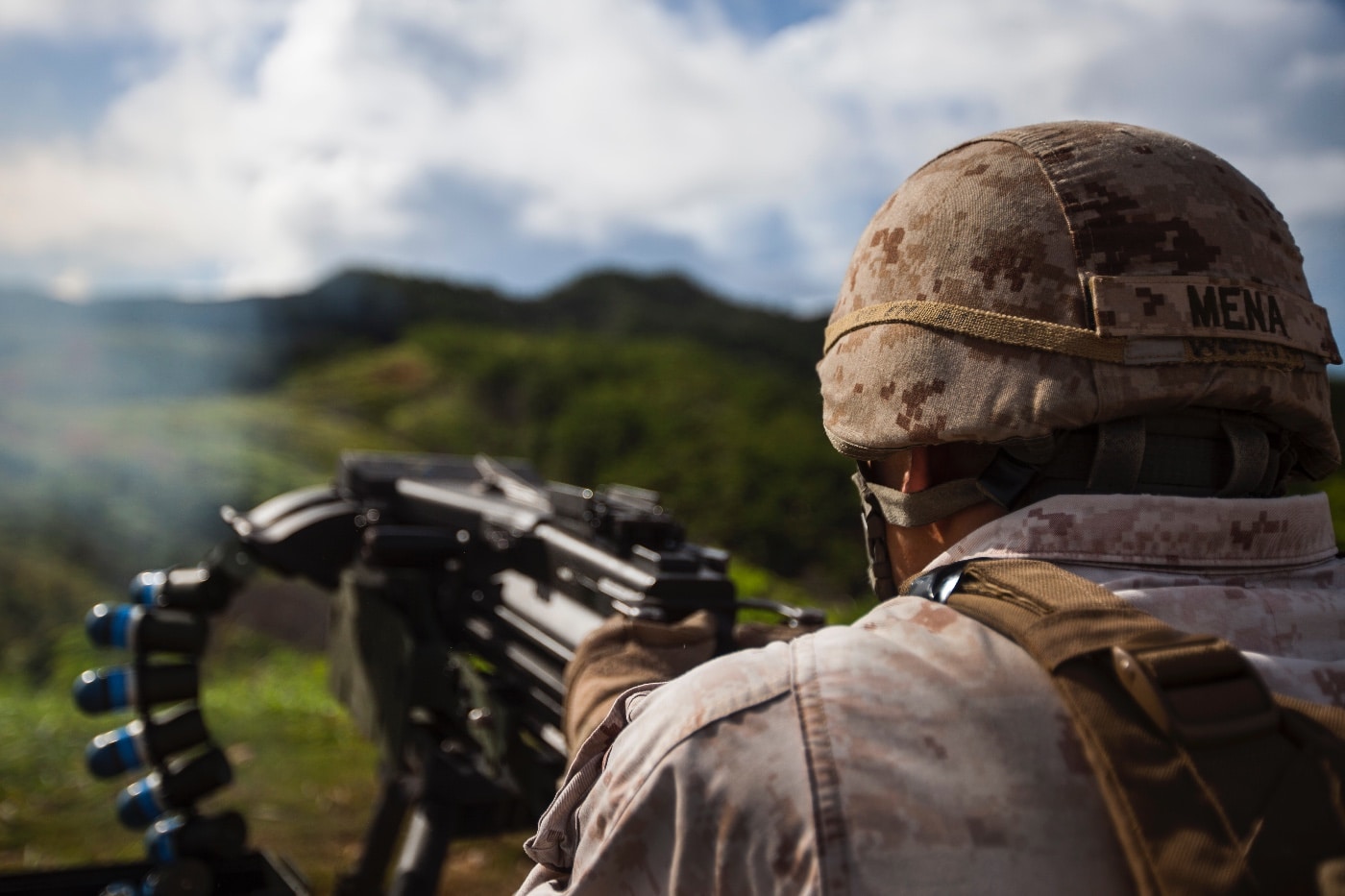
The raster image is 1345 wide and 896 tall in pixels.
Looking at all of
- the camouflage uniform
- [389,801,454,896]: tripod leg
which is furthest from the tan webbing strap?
[389,801,454,896]: tripod leg

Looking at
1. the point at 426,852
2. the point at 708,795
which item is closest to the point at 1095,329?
the point at 708,795

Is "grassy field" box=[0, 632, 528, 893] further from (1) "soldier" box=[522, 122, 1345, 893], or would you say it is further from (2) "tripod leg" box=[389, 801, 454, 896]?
(1) "soldier" box=[522, 122, 1345, 893]

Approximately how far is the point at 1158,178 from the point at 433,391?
10.6 m

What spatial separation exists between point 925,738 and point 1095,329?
0.68 metres

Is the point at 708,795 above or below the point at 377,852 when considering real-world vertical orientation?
above

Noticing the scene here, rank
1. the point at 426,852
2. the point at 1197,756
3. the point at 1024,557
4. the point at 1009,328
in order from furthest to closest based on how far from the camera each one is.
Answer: the point at 426,852 → the point at 1009,328 → the point at 1024,557 → the point at 1197,756

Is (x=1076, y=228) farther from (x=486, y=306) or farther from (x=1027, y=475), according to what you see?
(x=486, y=306)

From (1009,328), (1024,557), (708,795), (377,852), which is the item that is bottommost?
(377,852)

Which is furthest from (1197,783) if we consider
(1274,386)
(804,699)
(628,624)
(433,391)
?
(433,391)

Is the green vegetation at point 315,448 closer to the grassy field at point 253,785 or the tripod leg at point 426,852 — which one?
the grassy field at point 253,785

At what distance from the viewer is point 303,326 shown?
512 inches

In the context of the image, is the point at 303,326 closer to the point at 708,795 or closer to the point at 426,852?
the point at 426,852

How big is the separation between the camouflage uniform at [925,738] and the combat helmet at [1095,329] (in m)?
0.10

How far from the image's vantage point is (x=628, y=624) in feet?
7.96
